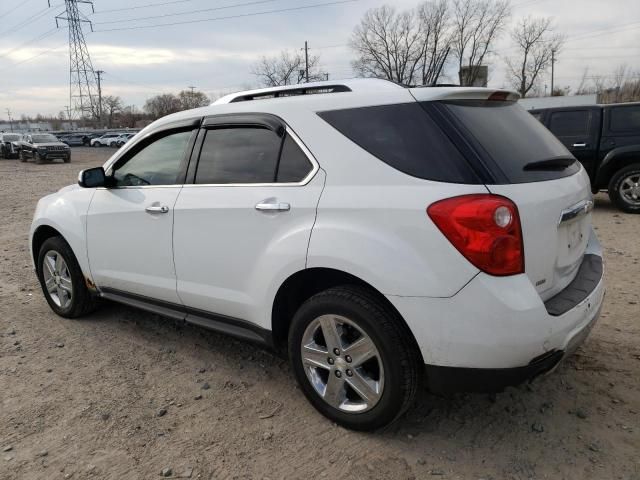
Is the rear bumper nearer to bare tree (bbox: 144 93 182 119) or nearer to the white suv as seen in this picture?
the white suv

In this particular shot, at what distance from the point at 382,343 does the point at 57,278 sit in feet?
10.8

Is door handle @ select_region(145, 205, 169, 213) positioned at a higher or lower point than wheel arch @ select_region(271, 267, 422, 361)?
higher

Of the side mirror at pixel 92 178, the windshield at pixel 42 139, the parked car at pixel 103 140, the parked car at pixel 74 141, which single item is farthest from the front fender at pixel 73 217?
the parked car at pixel 74 141

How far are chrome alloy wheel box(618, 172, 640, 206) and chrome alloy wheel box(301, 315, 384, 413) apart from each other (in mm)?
7743

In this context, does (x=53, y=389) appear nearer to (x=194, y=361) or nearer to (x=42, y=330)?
(x=194, y=361)

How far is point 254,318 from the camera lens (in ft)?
9.76

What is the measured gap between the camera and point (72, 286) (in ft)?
14.1

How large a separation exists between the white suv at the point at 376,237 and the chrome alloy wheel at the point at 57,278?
1265 millimetres

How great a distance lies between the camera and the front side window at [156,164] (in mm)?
3439

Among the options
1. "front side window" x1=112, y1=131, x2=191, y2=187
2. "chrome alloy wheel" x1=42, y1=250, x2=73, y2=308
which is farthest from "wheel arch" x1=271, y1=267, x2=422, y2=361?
"chrome alloy wheel" x1=42, y1=250, x2=73, y2=308

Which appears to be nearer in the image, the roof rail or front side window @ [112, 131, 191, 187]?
the roof rail

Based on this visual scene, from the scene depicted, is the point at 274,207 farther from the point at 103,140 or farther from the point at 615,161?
the point at 103,140

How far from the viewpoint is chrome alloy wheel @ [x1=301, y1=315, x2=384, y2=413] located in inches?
101

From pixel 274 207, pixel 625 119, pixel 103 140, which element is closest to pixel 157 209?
pixel 274 207
